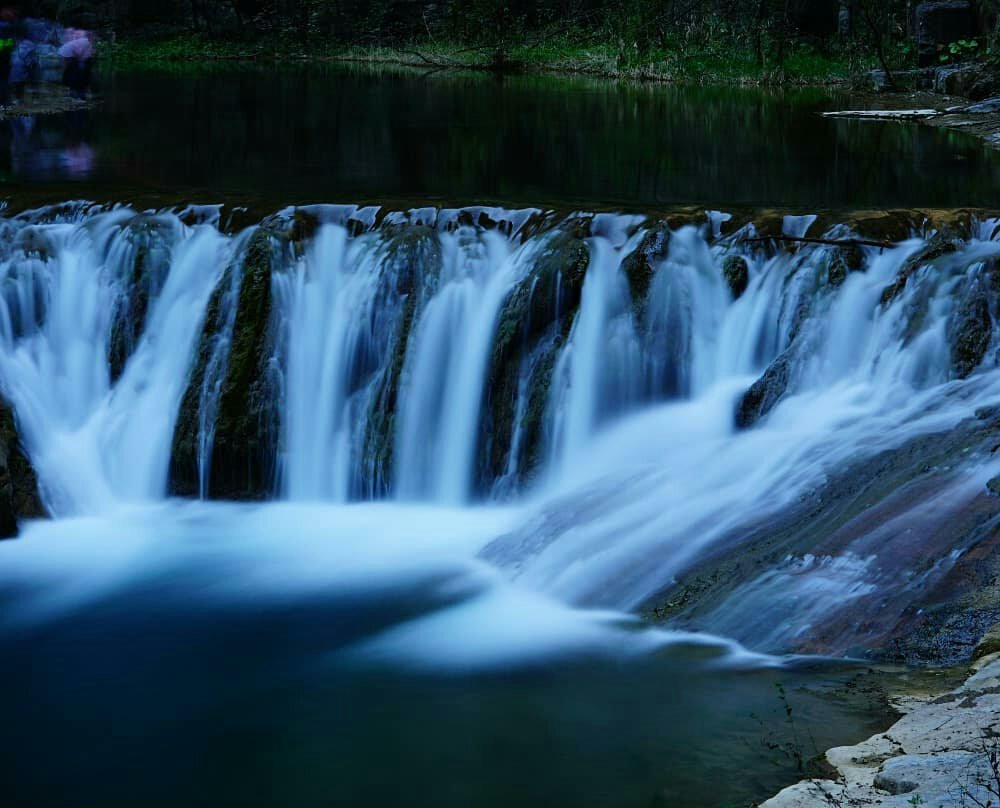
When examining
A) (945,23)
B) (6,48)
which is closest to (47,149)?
(6,48)

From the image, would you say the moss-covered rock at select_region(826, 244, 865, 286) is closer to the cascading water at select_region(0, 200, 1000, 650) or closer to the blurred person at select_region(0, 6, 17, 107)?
the cascading water at select_region(0, 200, 1000, 650)

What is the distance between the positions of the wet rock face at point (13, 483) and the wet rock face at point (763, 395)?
4.70 meters

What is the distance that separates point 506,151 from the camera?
50.3 ft

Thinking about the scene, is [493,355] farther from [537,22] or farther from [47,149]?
[537,22]

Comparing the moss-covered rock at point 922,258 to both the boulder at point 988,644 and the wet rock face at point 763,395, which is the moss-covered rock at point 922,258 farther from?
the boulder at point 988,644

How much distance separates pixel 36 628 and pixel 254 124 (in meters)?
12.5

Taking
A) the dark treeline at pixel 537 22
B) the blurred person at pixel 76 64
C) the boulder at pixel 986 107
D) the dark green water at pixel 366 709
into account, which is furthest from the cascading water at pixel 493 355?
the blurred person at pixel 76 64

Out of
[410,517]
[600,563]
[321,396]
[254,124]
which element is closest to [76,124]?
[254,124]

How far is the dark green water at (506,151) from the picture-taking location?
12102mm

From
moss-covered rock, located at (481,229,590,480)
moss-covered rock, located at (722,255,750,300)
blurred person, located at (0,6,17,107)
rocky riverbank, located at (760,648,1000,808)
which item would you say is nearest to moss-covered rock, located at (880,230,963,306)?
moss-covered rock, located at (722,255,750,300)

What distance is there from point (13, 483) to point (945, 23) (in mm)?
18090

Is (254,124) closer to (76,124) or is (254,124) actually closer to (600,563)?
(76,124)

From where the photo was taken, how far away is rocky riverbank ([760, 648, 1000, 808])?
4.16 metres

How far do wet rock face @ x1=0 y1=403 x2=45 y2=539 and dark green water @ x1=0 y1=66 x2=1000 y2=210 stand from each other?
2.58 meters
